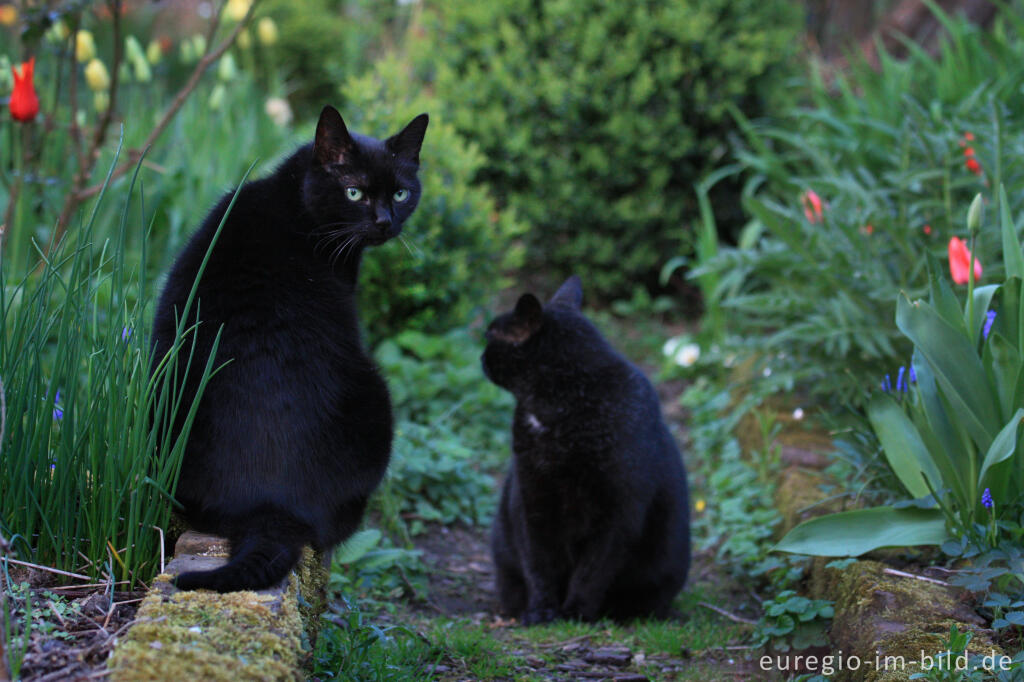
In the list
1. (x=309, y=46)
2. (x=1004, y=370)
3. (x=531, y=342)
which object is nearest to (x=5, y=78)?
(x=531, y=342)

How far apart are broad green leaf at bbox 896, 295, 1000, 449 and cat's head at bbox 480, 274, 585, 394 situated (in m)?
1.17

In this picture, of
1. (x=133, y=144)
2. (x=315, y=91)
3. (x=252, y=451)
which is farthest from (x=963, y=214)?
(x=315, y=91)

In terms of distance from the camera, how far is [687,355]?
208 inches

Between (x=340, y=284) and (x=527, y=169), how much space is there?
360cm

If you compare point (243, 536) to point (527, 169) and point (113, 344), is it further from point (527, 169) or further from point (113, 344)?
point (527, 169)

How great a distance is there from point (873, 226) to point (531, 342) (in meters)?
1.65

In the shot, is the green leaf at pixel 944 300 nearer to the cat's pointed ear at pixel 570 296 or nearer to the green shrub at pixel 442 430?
the cat's pointed ear at pixel 570 296

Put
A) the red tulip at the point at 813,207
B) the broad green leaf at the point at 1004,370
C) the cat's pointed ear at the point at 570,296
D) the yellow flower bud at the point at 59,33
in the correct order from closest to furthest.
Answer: the broad green leaf at the point at 1004,370, the cat's pointed ear at the point at 570,296, the yellow flower bud at the point at 59,33, the red tulip at the point at 813,207

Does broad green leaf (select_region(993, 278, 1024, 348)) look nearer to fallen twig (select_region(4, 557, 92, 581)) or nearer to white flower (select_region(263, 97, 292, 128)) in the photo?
fallen twig (select_region(4, 557, 92, 581))

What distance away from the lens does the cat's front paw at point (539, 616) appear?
320cm

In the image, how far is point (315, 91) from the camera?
1024 cm

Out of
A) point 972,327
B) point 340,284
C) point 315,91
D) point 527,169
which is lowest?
point 972,327

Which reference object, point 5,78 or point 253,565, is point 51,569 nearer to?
point 253,565

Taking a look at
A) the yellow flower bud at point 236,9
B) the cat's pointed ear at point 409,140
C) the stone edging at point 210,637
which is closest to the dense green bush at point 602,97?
the yellow flower bud at point 236,9
